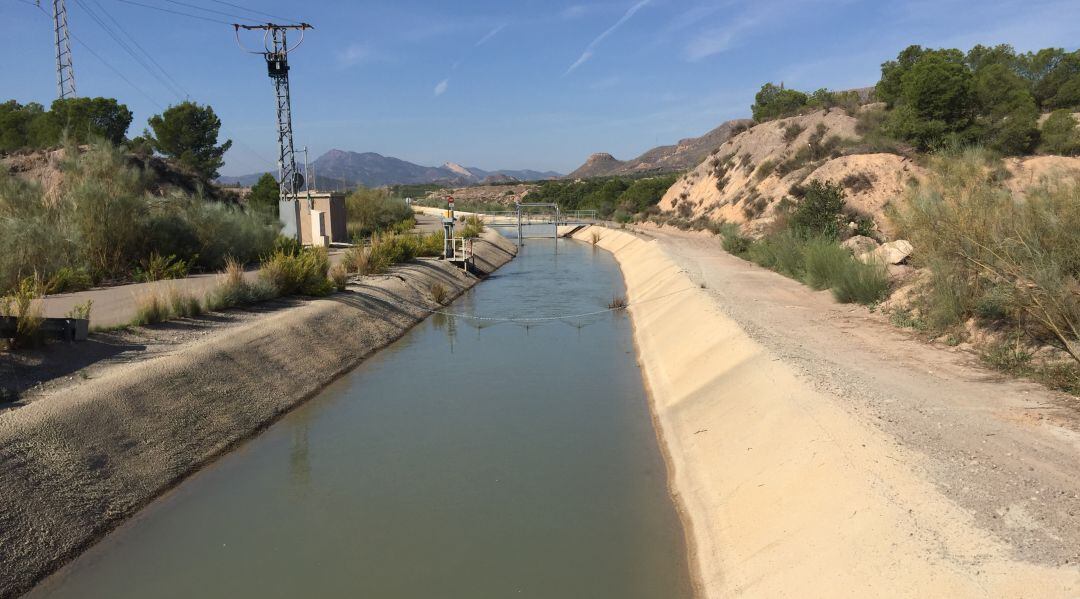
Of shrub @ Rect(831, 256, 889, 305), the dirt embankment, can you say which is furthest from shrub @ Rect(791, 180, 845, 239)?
the dirt embankment

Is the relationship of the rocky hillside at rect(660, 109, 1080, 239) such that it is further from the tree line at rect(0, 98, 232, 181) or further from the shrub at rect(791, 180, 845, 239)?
the tree line at rect(0, 98, 232, 181)

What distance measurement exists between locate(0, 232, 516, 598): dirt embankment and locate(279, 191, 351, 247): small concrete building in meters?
14.5

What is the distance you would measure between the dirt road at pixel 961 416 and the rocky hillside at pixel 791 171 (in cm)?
1220

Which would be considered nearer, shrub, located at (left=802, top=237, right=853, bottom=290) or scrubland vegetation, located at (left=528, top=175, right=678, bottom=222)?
shrub, located at (left=802, top=237, right=853, bottom=290)

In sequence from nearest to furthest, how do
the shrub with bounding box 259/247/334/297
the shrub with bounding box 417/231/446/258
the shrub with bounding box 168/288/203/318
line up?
1. the shrub with bounding box 168/288/203/318
2. the shrub with bounding box 259/247/334/297
3. the shrub with bounding box 417/231/446/258

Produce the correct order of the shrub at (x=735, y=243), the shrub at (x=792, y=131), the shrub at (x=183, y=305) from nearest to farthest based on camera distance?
the shrub at (x=183, y=305)
the shrub at (x=735, y=243)
the shrub at (x=792, y=131)

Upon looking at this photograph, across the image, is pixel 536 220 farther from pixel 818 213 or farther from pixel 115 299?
pixel 115 299

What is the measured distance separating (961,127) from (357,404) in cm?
3279

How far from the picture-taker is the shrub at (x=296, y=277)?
55.4 ft

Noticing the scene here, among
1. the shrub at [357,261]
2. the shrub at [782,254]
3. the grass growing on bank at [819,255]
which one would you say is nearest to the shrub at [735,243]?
the grass growing on bank at [819,255]

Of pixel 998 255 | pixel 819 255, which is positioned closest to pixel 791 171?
pixel 819 255

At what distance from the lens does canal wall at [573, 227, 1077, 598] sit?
183 inches

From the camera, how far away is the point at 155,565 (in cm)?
686

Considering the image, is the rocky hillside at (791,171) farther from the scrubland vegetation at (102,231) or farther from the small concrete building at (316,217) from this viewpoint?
the scrubland vegetation at (102,231)
